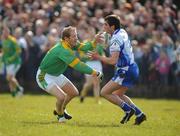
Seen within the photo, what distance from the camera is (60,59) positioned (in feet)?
47.7

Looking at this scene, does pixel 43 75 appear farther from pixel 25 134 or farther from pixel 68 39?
pixel 25 134

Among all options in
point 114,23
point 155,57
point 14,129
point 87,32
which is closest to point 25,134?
point 14,129

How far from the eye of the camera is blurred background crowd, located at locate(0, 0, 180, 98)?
2352 cm

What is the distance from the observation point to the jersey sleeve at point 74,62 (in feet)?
45.5

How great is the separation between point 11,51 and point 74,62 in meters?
9.48

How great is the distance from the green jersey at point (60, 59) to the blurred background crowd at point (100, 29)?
761 centimetres

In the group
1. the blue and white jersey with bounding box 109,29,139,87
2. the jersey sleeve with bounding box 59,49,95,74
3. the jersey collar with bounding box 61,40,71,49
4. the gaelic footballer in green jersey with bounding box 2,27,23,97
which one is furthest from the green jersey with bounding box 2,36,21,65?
the blue and white jersey with bounding box 109,29,139,87

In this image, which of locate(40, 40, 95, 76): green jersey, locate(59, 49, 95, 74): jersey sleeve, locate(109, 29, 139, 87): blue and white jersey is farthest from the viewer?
locate(109, 29, 139, 87): blue and white jersey

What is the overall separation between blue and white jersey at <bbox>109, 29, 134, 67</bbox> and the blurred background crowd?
793cm

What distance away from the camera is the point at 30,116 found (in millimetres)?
16000

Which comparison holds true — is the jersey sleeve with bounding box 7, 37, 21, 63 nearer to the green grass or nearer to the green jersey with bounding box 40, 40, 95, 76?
the green grass

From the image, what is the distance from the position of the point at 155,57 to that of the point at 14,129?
11.4 meters

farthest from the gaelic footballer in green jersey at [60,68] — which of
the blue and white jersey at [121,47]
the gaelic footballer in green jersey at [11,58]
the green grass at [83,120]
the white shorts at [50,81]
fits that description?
the gaelic footballer in green jersey at [11,58]

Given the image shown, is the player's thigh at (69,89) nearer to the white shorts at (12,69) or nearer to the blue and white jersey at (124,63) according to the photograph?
the blue and white jersey at (124,63)
